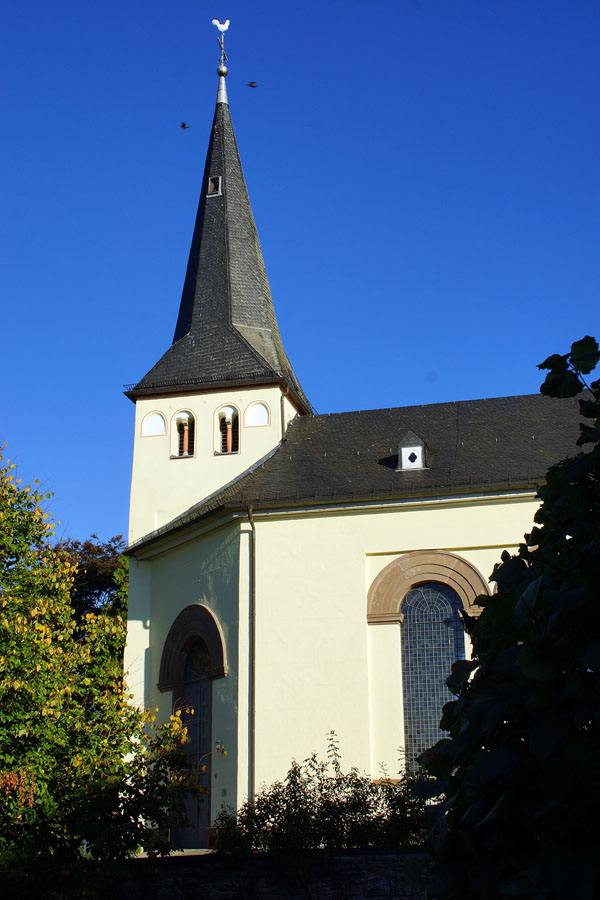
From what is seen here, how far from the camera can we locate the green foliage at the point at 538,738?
2.44 meters

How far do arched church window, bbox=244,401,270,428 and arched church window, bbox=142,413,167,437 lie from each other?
240 centimetres

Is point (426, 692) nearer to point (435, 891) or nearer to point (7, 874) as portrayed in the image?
point (7, 874)

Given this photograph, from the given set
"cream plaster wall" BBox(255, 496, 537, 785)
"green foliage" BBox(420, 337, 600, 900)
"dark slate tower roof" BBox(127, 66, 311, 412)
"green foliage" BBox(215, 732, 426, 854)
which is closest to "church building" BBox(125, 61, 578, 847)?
"cream plaster wall" BBox(255, 496, 537, 785)

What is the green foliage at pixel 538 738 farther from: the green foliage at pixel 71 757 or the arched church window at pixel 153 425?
the arched church window at pixel 153 425

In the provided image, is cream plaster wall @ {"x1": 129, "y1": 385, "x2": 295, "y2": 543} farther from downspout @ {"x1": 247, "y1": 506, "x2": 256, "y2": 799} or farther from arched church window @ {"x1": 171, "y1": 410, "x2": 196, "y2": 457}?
downspout @ {"x1": 247, "y1": 506, "x2": 256, "y2": 799}

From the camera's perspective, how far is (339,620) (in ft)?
59.6

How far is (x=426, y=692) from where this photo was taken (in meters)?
17.6

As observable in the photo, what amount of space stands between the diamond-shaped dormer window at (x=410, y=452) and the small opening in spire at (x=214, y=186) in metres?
12.4

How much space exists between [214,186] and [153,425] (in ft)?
29.1

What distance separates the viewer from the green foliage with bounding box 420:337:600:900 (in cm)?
244

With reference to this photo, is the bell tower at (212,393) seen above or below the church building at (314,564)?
above

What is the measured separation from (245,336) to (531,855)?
23039 millimetres

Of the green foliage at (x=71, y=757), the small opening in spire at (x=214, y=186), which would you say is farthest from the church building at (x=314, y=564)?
the small opening in spire at (x=214, y=186)

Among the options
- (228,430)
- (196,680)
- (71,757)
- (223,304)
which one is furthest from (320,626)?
(223,304)
